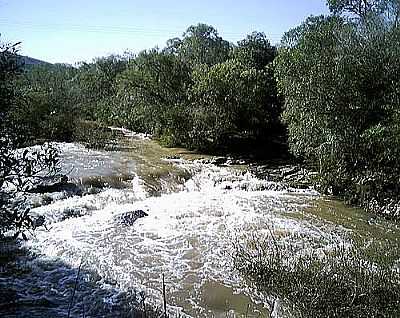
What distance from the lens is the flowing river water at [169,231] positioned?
7.42 metres

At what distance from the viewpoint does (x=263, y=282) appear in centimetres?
734

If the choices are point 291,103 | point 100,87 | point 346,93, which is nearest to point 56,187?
point 291,103

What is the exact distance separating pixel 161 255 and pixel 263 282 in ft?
9.06

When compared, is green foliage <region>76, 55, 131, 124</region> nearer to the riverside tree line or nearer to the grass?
the riverside tree line

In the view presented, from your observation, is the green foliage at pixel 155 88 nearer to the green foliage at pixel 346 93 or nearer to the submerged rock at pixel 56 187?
the submerged rock at pixel 56 187

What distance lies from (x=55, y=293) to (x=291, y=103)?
10363mm

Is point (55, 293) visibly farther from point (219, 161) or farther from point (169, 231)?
point (219, 161)

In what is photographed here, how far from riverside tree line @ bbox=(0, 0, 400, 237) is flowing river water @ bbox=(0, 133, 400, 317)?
170 cm

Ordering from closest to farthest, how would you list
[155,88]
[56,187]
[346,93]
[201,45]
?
[346,93] < [56,187] < [155,88] < [201,45]

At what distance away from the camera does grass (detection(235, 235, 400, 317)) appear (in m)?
5.90

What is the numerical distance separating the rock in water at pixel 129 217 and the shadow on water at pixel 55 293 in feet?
8.67

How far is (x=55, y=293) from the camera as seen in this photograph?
745cm

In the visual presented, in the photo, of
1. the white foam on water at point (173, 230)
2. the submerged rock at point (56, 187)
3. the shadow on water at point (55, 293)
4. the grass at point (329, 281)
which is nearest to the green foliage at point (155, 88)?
the white foam on water at point (173, 230)

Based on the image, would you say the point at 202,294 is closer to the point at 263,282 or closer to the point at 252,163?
the point at 263,282
